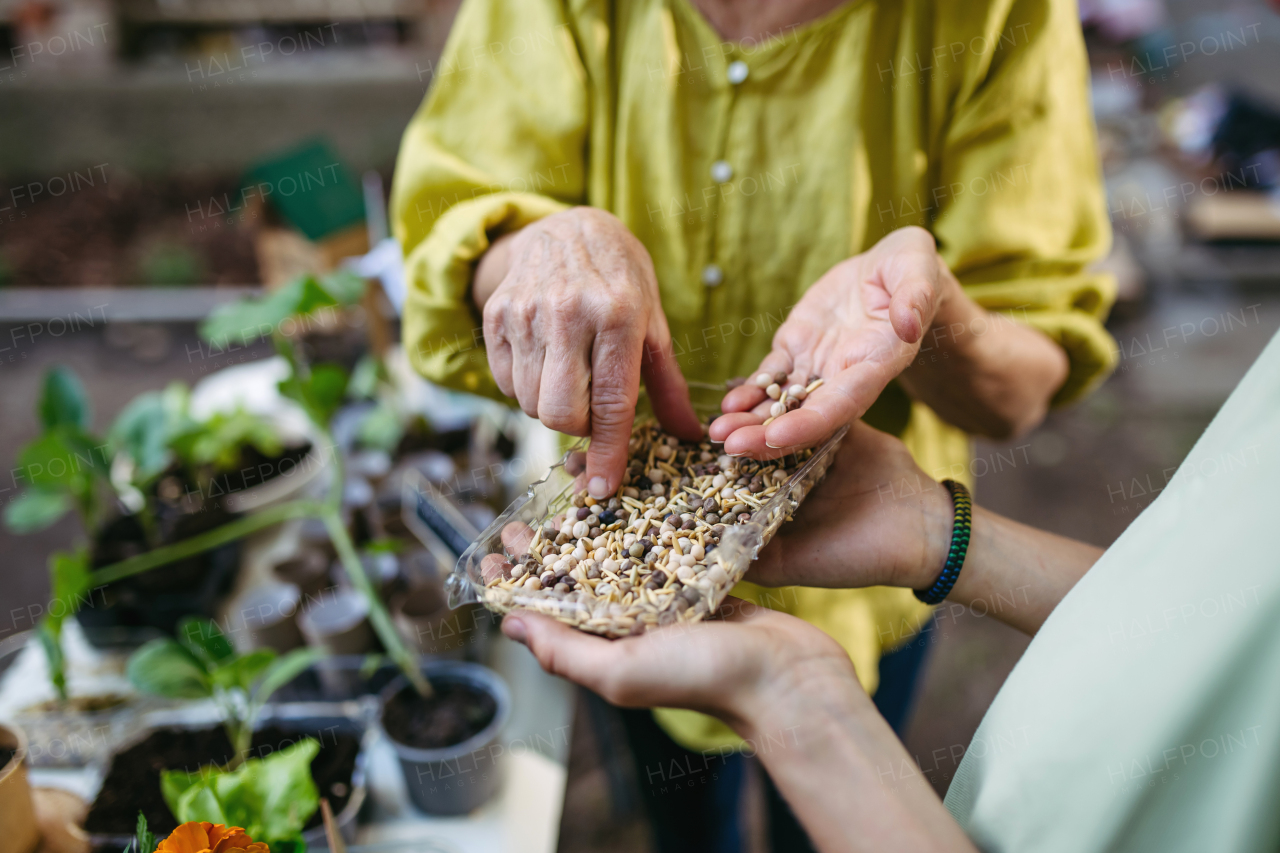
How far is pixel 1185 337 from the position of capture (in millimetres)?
3484

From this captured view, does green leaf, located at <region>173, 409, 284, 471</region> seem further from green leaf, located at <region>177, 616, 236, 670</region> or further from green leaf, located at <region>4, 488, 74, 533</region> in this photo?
green leaf, located at <region>177, 616, 236, 670</region>

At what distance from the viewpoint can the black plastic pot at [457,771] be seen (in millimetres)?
977

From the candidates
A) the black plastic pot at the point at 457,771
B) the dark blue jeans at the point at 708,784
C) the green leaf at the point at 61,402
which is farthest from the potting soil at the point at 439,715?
the green leaf at the point at 61,402

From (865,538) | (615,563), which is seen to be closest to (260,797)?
(615,563)

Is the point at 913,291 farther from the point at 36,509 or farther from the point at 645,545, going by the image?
the point at 36,509

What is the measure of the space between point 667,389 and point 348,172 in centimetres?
189

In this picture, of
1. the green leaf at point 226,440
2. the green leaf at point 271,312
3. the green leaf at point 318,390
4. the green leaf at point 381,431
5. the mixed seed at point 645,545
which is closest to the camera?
the mixed seed at point 645,545

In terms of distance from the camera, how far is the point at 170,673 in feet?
3.11

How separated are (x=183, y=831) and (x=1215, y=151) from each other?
4438 millimetres

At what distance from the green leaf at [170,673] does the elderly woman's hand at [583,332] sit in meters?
0.56

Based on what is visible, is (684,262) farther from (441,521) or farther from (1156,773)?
(1156,773)

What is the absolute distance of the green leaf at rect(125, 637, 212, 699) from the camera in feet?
3.08

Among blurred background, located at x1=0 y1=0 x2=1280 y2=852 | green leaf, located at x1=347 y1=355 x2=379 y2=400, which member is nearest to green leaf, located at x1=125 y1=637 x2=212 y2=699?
green leaf, located at x1=347 y1=355 x2=379 y2=400

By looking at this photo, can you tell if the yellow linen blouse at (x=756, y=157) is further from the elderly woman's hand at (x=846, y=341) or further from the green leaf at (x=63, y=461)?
the green leaf at (x=63, y=461)
